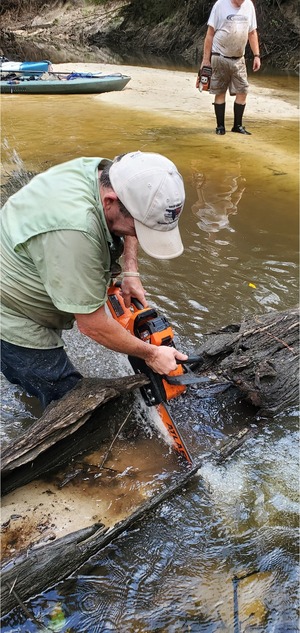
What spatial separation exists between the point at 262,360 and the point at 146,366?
3.17ft

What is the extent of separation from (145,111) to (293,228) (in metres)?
6.50

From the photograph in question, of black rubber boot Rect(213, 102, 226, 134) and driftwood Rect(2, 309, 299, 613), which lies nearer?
driftwood Rect(2, 309, 299, 613)

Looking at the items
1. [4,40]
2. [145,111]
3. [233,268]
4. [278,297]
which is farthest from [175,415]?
[4,40]

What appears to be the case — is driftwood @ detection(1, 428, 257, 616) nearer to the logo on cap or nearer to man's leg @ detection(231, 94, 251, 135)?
the logo on cap

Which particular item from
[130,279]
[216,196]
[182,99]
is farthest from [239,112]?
[130,279]

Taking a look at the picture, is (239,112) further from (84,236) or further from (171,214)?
(84,236)

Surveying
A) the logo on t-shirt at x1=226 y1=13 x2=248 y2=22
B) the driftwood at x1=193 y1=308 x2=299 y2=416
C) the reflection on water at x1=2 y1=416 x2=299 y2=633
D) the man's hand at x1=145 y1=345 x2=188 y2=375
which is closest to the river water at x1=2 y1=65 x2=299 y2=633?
the reflection on water at x1=2 y1=416 x2=299 y2=633

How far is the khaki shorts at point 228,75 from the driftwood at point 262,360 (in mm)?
6034

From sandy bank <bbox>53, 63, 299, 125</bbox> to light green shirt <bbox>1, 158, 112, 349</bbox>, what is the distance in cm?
870

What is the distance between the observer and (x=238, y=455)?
3156 millimetres

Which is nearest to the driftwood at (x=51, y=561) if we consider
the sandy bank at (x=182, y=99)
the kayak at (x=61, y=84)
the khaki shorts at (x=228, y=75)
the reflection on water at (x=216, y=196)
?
the reflection on water at (x=216, y=196)

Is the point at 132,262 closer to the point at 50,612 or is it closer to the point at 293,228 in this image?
the point at 50,612

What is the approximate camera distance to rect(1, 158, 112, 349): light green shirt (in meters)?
2.11

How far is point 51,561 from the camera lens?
2285mm
